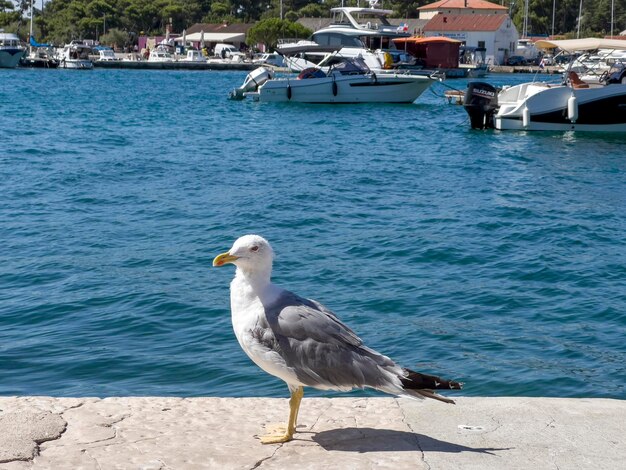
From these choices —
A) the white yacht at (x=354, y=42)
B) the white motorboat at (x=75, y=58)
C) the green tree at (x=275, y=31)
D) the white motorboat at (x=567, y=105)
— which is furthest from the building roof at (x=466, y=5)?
the white motorboat at (x=567, y=105)

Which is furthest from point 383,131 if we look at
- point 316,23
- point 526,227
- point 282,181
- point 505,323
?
point 316,23

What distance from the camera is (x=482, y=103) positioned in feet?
105

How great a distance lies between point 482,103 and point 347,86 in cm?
1129

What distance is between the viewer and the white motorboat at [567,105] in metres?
29.8

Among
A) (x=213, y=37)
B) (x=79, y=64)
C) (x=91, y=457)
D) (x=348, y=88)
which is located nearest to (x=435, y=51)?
(x=79, y=64)

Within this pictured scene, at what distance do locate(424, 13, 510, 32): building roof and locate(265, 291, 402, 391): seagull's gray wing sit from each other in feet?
327

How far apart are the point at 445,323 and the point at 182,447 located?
5829 millimetres

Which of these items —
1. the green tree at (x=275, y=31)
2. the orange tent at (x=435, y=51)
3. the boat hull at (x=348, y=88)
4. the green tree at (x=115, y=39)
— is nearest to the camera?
the boat hull at (x=348, y=88)

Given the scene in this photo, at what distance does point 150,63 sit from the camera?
317 feet

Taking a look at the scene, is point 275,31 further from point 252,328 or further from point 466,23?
point 252,328

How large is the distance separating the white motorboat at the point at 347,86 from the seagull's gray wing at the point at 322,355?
3760 cm

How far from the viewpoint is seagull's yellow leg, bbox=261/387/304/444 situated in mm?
5081

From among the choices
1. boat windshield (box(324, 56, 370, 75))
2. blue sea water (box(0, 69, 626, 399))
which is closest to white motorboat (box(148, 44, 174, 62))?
boat windshield (box(324, 56, 370, 75))

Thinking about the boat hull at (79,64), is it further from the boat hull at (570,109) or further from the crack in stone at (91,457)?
the crack in stone at (91,457)
